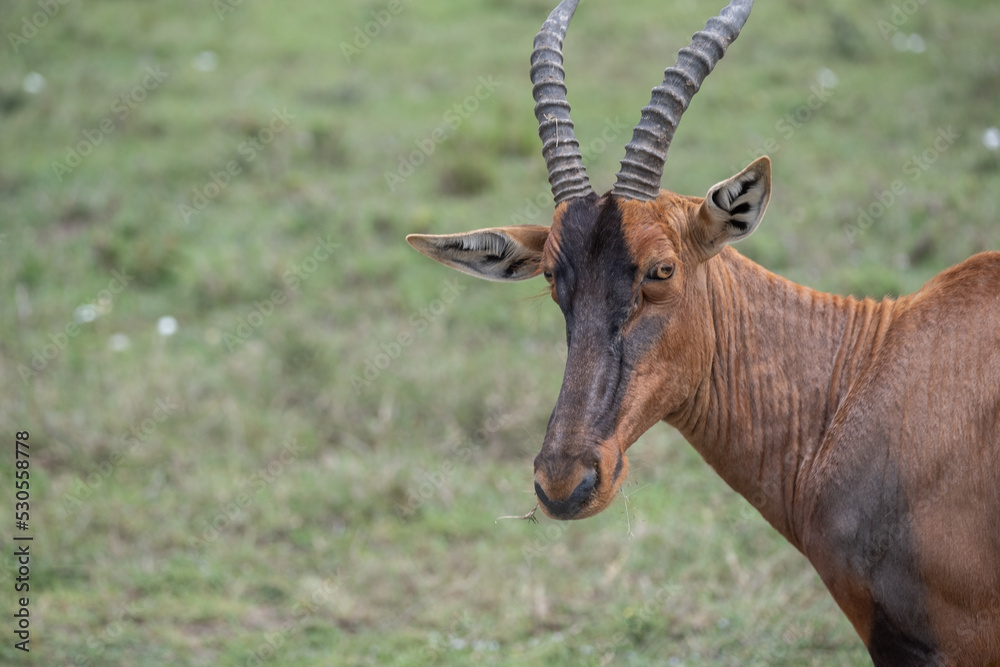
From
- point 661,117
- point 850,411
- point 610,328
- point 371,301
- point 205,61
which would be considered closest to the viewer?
point 610,328

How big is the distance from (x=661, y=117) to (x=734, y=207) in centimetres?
50

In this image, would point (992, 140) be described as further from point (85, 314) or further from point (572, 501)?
point (85, 314)

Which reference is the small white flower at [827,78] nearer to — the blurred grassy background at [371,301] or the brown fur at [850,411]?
the blurred grassy background at [371,301]

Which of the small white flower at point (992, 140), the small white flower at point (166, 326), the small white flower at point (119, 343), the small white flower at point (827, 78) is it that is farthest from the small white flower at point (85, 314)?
the small white flower at point (827, 78)

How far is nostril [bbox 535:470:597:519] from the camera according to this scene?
12.8ft

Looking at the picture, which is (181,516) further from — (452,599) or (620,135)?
(620,135)

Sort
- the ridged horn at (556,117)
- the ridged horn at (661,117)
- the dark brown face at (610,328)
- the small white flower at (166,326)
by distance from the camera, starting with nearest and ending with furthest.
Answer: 1. the dark brown face at (610,328)
2. the ridged horn at (661,117)
3. the ridged horn at (556,117)
4. the small white flower at (166,326)

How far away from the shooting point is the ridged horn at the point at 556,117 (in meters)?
4.51

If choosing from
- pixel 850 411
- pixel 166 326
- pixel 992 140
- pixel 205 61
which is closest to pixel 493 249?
pixel 850 411

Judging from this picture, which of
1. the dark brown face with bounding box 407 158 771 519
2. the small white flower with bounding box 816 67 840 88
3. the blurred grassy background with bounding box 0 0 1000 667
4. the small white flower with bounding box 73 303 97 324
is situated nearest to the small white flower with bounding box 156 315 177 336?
the blurred grassy background with bounding box 0 0 1000 667

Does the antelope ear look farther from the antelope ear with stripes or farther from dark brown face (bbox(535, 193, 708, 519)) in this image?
the antelope ear with stripes

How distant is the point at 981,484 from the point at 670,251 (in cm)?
148

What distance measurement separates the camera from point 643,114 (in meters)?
4.46

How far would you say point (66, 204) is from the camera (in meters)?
11.1
